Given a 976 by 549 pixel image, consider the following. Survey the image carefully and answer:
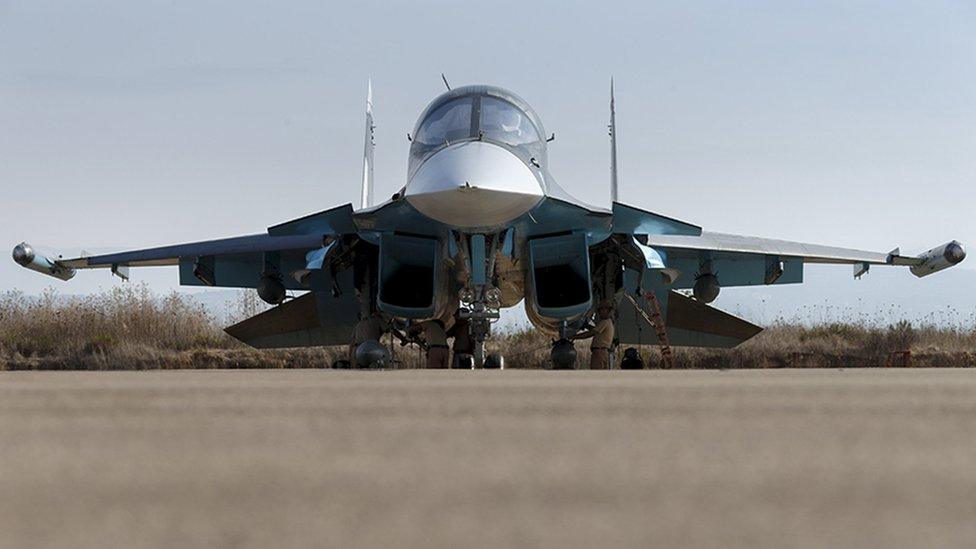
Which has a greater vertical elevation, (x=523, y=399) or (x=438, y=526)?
(x=523, y=399)

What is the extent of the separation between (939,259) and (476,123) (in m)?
9.82

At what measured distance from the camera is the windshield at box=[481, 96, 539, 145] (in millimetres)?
14445

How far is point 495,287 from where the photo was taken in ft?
45.4

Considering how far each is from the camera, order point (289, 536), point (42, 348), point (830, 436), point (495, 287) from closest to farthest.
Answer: point (289, 536) < point (830, 436) < point (495, 287) < point (42, 348)

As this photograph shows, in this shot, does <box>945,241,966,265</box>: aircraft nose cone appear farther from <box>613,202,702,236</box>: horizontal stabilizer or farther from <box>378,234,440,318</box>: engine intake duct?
<box>378,234,440,318</box>: engine intake duct

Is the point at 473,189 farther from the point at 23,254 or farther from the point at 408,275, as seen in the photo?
the point at 23,254

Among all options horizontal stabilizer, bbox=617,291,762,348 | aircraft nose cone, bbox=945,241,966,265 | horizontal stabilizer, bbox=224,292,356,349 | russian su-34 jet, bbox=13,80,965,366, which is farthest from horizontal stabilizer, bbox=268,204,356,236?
aircraft nose cone, bbox=945,241,966,265

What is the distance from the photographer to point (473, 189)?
12.2 m

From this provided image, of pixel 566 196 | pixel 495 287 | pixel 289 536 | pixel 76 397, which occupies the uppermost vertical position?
pixel 566 196

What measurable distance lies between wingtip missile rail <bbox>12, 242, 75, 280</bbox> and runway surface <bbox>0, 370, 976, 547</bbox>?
19.0m

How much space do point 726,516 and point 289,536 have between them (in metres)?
0.34

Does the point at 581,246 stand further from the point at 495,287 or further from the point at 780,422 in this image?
the point at 780,422

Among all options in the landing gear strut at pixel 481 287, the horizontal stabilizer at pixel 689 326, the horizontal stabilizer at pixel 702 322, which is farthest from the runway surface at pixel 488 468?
the horizontal stabilizer at pixel 702 322

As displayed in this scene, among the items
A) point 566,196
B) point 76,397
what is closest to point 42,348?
point 566,196
